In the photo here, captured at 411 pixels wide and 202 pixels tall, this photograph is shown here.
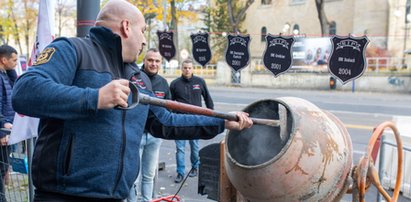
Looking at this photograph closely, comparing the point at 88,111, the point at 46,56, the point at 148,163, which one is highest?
the point at 46,56

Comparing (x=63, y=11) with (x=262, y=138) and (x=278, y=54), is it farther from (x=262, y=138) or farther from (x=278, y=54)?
(x=262, y=138)

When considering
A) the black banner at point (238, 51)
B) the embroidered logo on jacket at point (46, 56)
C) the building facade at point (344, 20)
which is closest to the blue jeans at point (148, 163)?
the embroidered logo on jacket at point (46, 56)

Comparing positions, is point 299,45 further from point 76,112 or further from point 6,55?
point 76,112

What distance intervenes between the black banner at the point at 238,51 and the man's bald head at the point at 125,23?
775cm

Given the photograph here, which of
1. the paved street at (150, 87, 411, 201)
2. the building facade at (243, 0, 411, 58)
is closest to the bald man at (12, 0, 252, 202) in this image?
the paved street at (150, 87, 411, 201)

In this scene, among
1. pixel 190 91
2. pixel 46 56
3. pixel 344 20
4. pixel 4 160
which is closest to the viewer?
pixel 46 56

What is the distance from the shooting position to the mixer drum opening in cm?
301

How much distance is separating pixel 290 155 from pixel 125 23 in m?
1.31

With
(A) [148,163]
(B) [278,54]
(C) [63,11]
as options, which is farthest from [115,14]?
(C) [63,11]

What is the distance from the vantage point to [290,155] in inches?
111

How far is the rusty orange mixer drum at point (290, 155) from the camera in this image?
286 cm

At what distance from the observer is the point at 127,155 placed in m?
2.28

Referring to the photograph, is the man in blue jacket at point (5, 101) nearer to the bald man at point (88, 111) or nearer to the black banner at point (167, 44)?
the bald man at point (88, 111)

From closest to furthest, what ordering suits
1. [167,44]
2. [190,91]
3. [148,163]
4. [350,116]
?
1. [148,163]
2. [190,91]
3. [167,44]
4. [350,116]
